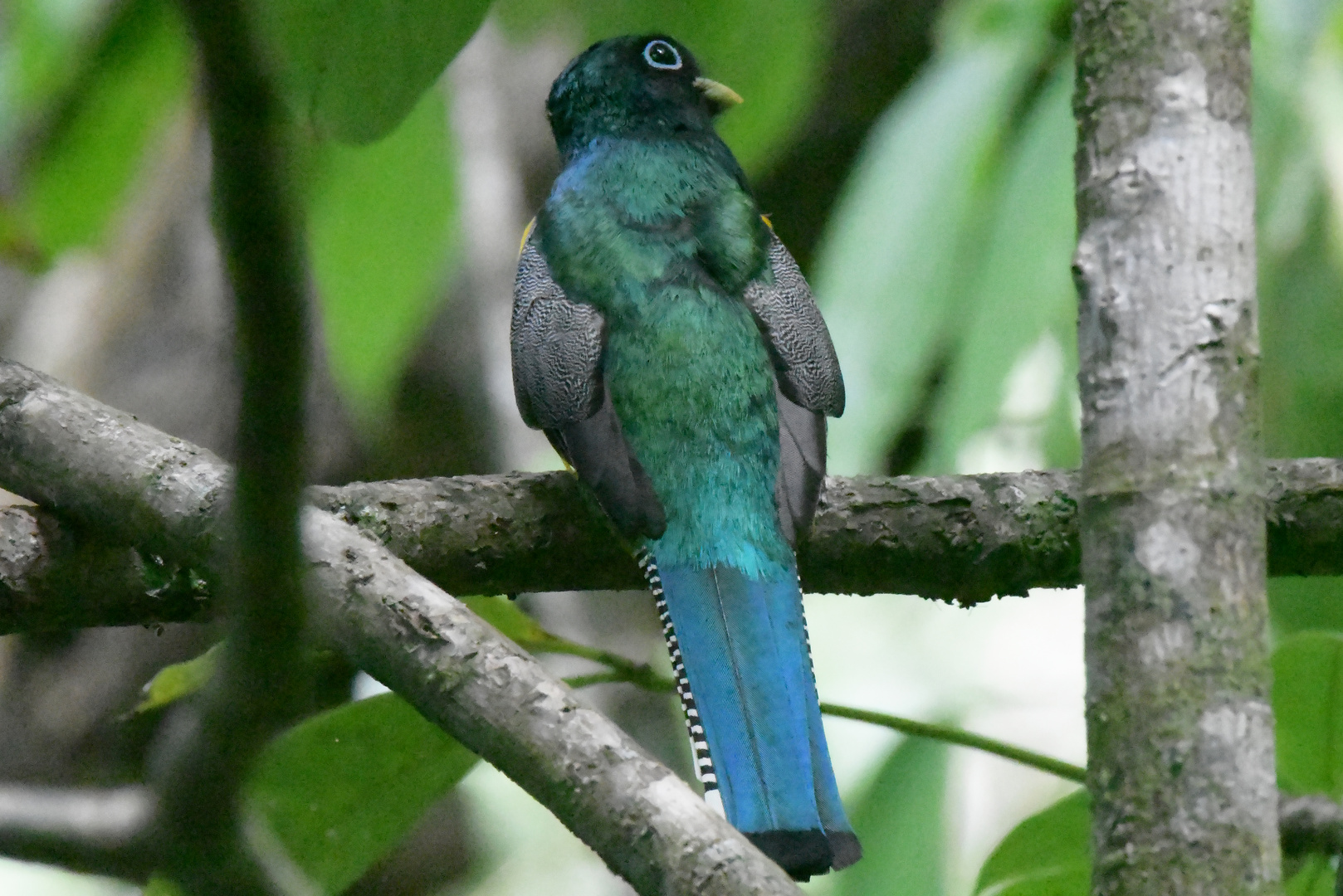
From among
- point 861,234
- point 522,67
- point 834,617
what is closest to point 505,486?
point 861,234

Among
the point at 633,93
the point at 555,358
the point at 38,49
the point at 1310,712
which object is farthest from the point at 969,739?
the point at 38,49

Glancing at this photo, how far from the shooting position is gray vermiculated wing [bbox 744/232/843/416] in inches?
108

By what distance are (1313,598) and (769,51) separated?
1.37m

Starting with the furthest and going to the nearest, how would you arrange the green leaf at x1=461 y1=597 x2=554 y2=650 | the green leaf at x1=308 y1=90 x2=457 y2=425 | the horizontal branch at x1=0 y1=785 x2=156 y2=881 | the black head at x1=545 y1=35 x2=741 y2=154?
the black head at x1=545 y1=35 x2=741 y2=154
the green leaf at x1=308 y1=90 x2=457 y2=425
the green leaf at x1=461 y1=597 x2=554 y2=650
the horizontal branch at x1=0 y1=785 x2=156 y2=881

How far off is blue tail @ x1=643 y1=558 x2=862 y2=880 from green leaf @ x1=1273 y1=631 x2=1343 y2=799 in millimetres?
673

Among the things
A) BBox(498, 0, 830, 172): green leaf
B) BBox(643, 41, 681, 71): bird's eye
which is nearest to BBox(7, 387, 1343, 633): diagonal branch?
BBox(498, 0, 830, 172): green leaf

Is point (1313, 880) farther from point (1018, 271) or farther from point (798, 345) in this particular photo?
point (798, 345)

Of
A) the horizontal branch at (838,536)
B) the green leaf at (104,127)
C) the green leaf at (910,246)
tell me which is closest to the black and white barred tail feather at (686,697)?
the horizontal branch at (838,536)

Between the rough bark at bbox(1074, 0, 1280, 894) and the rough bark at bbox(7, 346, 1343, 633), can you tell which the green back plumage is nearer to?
the rough bark at bbox(7, 346, 1343, 633)

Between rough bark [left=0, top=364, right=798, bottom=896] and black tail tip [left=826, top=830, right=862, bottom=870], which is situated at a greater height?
rough bark [left=0, top=364, right=798, bottom=896]

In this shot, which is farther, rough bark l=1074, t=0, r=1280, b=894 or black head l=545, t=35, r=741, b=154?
black head l=545, t=35, r=741, b=154

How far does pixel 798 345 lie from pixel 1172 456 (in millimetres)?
1296

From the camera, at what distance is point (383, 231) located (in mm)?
2678

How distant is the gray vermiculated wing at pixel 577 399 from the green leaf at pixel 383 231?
238 millimetres
